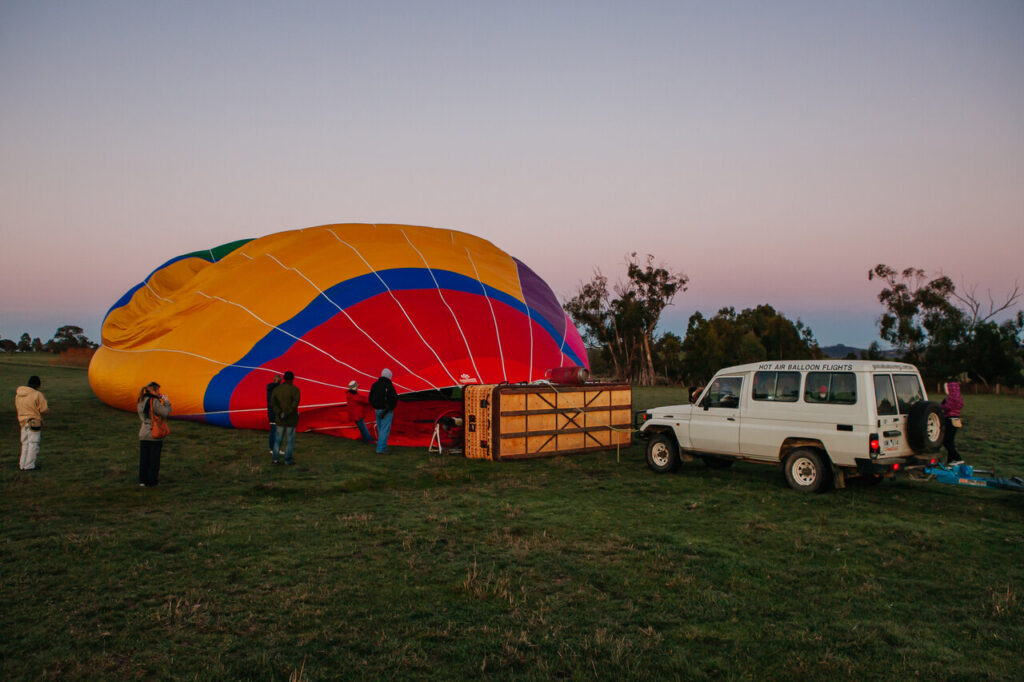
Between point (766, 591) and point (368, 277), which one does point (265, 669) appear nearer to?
point (766, 591)

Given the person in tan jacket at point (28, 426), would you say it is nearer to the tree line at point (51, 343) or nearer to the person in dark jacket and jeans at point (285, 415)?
the person in dark jacket and jeans at point (285, 415)

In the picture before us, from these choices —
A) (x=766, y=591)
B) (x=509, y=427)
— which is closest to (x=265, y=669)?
(x=766, y=591)

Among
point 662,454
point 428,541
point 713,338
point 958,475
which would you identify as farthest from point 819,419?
point 713,338

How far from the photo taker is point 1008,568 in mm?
6512

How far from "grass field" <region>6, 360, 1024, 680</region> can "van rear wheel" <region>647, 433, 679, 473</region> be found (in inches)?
32.1

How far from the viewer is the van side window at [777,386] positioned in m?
10.2

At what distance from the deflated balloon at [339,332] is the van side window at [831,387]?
801 cm

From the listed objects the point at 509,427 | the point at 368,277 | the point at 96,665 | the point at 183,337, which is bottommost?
the point at 96,665

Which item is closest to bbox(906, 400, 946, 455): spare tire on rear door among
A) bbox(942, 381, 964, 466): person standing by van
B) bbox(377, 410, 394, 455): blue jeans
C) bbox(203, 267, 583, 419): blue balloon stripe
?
bbox(942, 381, 964, 466): person standing by van

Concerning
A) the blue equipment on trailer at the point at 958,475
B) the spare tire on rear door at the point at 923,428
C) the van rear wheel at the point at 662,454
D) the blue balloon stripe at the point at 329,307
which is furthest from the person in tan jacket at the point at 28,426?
the blue equipment on trailer at the point at 958,475

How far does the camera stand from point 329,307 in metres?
16.5

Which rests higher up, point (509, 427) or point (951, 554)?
point (509, 427)

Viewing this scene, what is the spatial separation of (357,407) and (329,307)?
106 inches

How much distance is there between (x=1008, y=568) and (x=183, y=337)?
16699 millimetres
